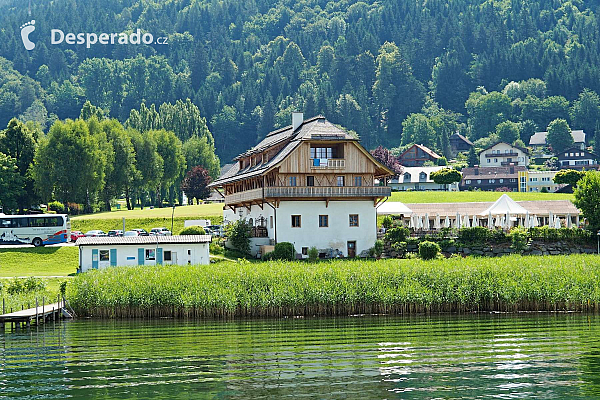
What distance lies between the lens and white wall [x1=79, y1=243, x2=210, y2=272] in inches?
2315

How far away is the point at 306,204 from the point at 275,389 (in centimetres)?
4346

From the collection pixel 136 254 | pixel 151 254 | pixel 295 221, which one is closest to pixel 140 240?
pixel 136 254

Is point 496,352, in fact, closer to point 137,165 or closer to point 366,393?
point 366,393

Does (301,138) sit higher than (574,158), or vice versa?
(574,158)

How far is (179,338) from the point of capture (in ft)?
118

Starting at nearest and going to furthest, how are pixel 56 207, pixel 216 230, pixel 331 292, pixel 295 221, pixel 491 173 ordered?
pixel 331 292, pixel 295 221, pixel 216 230, pixel 56 207, pixel 491 173

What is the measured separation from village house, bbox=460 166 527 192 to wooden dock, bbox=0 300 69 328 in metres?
128

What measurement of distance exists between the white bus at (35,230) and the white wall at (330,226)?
60.3 ft

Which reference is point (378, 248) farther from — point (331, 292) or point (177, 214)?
point (177, 214)

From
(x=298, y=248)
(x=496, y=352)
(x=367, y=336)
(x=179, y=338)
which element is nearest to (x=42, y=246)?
(x=298, y=248)

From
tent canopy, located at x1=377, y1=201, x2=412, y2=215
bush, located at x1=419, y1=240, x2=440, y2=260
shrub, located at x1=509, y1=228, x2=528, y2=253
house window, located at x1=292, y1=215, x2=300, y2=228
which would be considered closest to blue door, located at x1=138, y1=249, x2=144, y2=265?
house window, located at x1=292, y1=215, x2=300, y2=228

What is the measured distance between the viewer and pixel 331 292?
4284 centimetres

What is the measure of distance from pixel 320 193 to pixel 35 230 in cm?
2393

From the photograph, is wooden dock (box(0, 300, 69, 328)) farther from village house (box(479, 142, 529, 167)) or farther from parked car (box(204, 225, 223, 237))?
village house (box(479, 142, 529, 167))
